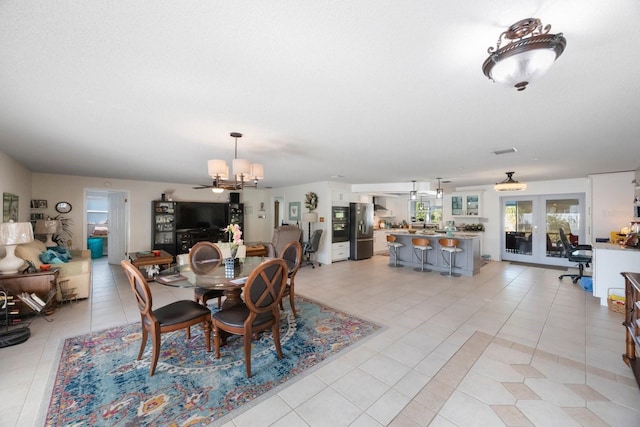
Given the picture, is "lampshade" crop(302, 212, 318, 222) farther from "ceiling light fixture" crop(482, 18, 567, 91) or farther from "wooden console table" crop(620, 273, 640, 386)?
"ceiling light fixture" crop(482, 18, 567, 91)

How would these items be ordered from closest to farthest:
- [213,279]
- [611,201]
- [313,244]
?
[213,279], [611,201], [313,244]

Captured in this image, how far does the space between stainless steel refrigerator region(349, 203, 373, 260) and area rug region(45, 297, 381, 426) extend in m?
4.63

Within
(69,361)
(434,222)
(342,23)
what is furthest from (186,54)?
(434,222)

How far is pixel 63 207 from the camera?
622cm

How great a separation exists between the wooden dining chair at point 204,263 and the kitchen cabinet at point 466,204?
745 centimetres

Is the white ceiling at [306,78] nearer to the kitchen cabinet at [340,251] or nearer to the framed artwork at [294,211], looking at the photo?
the kitchen cabinet at [340,251]

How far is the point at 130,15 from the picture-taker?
1.22 m

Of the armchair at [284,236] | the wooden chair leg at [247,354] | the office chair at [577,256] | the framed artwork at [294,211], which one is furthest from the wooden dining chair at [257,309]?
the office chair at [577,256]

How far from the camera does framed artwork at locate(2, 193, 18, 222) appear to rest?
154 inches

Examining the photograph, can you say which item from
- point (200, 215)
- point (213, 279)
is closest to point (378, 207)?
point (200, 215)

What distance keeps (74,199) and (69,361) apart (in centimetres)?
563

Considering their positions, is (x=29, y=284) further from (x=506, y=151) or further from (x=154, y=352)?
(x=506, y=151)

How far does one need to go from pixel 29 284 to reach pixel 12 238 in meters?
0.75

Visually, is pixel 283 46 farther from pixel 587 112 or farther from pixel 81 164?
pixel 81 164
